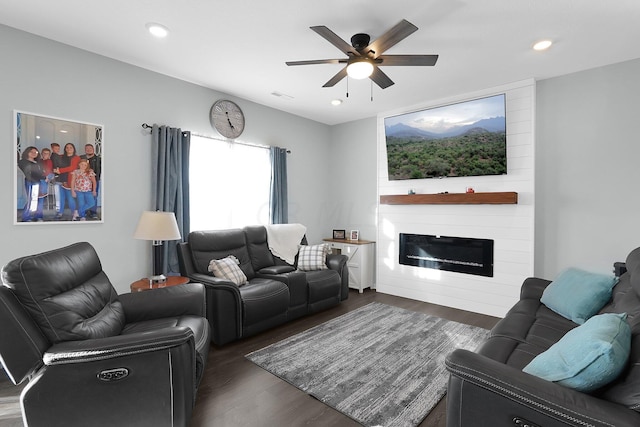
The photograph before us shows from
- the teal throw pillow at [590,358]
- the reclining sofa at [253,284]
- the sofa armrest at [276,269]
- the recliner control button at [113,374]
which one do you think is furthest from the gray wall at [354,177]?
the recliner control button at [113,374]

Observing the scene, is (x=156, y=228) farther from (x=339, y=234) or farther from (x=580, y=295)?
(x=580, y=295)

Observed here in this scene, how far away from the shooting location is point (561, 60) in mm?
3070

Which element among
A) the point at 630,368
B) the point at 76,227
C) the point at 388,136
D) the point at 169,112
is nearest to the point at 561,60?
the point at 388,136

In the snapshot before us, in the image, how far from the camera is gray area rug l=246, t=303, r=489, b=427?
206cm

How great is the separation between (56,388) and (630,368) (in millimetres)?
2462

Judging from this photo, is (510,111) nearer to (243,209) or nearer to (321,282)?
(321,282)

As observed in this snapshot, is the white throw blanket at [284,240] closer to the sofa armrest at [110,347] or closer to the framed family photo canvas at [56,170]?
the framed family photo canvas at [56,170]

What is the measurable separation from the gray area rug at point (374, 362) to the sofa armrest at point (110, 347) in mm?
1119

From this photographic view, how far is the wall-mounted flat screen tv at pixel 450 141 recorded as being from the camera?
3.71 meters

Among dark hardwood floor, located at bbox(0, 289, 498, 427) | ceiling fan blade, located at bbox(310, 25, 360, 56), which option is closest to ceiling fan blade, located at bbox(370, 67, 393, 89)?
ceiling fan blade, located at bbox(310, 25, 360, 56)

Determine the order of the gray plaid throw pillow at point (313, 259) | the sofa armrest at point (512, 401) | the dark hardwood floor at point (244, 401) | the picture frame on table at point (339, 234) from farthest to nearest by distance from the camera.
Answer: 1. the picture frame on table at point (339, 234)
2. the gray plaid throw pillow at point (313, 259)
3. the dark hardwood floor at point (244, 401)
4. the sofa armrest at point (512, 401)

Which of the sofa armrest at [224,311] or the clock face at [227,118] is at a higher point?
the clock face at [227,118]

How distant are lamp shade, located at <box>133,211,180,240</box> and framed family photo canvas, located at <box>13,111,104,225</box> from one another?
487 mm

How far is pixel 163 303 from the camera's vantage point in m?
2.34
